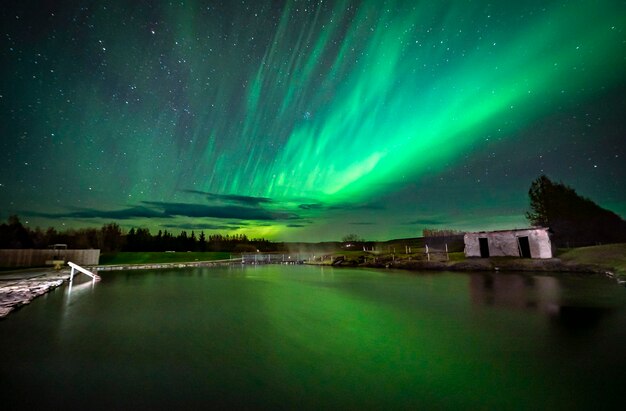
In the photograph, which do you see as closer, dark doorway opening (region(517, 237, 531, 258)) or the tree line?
dark doorway opening (region(517, 237, 531, 258))

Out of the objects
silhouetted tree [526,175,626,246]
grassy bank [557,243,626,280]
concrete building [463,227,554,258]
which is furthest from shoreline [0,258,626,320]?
silhouetted tree [526,175,626,246]

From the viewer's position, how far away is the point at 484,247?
3919cm

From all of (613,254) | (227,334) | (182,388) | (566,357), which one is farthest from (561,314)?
(613,254)

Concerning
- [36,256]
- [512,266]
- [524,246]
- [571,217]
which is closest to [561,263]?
[512,266]

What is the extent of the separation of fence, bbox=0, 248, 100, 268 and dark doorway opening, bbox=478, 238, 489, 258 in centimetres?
5886

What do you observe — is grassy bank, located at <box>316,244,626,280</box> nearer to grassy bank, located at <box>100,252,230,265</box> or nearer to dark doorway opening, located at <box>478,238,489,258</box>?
dark doorway opening, located at <box>478,238,489,258</box>

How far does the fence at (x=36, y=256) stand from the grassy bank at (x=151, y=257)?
356 inches

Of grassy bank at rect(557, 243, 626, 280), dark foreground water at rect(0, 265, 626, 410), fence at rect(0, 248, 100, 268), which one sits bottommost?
dark foreground water at rect(0, 265, 626, 410)

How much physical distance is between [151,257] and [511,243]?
71514mm

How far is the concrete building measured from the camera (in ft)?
111

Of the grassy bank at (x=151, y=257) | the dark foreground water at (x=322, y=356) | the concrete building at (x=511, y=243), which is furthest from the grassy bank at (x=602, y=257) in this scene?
the grassy bank at (x=151, y=257)

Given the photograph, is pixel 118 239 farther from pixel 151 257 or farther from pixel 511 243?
pixel 511 243

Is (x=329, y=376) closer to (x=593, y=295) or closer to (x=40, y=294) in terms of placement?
(x=593, y=295)

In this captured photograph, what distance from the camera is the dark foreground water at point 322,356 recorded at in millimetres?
5418
